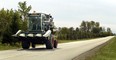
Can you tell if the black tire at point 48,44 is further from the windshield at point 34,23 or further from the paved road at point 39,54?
the windshield at point 34,23

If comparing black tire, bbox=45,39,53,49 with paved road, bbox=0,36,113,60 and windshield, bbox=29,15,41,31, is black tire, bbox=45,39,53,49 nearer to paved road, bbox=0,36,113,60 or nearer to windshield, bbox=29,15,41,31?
paved road, bbox=0,36,113,60

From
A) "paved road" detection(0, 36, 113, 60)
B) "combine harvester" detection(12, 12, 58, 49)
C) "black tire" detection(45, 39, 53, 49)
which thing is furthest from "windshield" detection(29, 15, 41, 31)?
"paved road" detection(0, 36, 113, 60)

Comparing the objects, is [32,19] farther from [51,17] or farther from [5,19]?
[5,19]

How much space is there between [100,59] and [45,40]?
1109 centimetres

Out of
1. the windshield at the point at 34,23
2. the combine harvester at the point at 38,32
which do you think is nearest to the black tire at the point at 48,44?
the combine harvester at the point at 38,32

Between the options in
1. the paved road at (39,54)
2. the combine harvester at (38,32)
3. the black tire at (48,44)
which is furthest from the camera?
the black tire at (48,44)

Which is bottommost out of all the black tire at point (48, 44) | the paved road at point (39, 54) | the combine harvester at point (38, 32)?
the paved road at point (39, 54)

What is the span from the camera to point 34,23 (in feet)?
109

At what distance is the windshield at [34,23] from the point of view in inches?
1294

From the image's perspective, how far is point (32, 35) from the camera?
30656mm

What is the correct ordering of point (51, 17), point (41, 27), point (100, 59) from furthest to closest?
1. point (51, 17)
2. point (41, 27)
3. point (100, 59)

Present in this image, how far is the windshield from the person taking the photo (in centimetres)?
3288

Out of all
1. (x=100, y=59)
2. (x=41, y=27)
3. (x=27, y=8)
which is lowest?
(x=100, y=59)

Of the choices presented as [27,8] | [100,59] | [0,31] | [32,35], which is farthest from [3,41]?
[27,8]
